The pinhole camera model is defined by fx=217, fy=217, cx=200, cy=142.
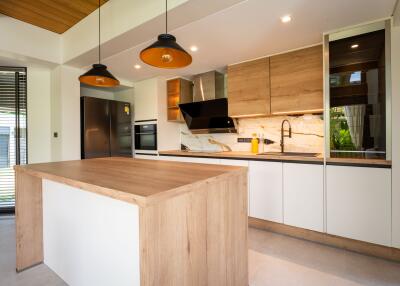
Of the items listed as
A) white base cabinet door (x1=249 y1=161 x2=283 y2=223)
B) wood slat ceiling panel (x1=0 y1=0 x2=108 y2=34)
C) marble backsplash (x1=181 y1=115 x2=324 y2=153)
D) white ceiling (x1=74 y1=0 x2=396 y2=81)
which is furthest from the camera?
marble backsplash (x1=181 y1=115 x2=324 y2=153)

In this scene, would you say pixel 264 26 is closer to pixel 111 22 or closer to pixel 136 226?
pixel 111 22

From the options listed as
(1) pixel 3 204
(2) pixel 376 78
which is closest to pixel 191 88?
(2) pixel 376 78

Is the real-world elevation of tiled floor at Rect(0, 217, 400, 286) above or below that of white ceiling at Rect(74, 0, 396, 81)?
below

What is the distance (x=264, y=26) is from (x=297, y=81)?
Result: 0.83m

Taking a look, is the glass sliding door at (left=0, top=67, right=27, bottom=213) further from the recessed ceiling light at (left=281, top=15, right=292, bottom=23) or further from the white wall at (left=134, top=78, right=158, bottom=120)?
the recessed ceiling light at (left=281, top=15, right=292, bottom=23)

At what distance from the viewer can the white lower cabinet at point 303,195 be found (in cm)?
221

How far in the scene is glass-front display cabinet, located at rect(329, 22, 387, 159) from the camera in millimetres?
1968

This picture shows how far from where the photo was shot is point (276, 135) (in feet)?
10.1

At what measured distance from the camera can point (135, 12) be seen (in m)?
2.07

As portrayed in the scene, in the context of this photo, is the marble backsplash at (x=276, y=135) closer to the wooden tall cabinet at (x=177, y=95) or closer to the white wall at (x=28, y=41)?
the wooden tall cabinet at (x=177, y=95)

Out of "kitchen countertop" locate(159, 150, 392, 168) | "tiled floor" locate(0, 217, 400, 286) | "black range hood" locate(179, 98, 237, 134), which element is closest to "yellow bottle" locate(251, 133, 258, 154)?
"black range hood" locate(179, 98, 237, 134)

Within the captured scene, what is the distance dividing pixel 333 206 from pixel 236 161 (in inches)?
44.9

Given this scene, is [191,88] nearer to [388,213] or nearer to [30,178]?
[30,178]

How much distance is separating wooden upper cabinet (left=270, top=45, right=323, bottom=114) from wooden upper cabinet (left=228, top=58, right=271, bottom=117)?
0.31ft
